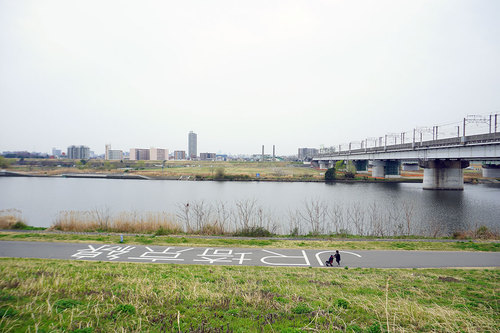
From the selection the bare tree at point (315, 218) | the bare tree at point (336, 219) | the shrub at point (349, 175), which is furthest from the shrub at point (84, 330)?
the shrub at point (349, 175)

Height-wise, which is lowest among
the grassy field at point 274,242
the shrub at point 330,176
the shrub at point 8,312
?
the grassy field at point 274,242

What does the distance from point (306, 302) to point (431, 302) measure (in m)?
3.86

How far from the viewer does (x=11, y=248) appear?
15242mm

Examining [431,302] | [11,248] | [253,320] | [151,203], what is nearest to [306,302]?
[253,320]

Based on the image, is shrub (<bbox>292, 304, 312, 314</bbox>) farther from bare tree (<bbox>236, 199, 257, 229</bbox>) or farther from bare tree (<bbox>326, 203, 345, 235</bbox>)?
bare tree (<bbox>326, 203, 345, 235</bbox>)

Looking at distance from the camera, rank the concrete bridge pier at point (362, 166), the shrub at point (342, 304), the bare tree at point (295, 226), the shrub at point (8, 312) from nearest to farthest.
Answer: the shrub at point (8, 312) → the shrub at point (342, 304) → the bare tree at point (295, 226) → the concrete bridge pier at point (362, 166)

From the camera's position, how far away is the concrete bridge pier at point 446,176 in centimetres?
5500

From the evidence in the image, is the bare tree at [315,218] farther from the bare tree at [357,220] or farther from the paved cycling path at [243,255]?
the paved cycling path at [243,255]

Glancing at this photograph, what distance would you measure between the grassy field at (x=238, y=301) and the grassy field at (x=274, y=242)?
218 inches

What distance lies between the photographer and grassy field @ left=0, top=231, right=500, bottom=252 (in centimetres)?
1645

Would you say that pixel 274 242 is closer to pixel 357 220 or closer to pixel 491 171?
pixel 357 220

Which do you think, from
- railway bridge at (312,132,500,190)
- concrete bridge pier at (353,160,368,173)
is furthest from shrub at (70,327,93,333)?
concrete bridge pier at (353,160,368,173)

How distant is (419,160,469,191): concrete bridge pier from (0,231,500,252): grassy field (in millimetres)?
43923

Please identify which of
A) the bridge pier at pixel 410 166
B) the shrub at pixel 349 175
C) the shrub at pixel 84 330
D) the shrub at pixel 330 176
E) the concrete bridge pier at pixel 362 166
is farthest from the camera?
the bridge pier at pixel 410 166
